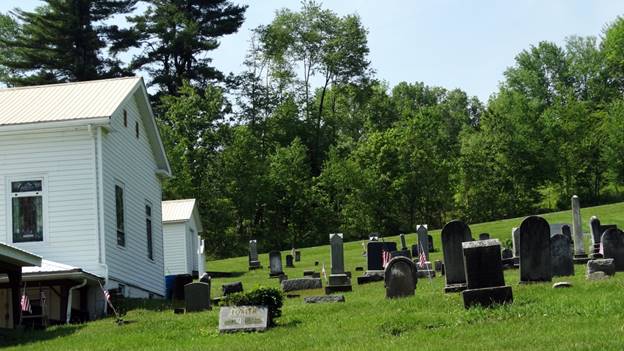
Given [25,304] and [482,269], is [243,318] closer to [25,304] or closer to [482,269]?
[482,269]

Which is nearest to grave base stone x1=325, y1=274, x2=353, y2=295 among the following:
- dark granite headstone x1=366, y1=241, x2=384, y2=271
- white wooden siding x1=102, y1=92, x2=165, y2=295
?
dark granite headstone x1=366, y1=241, x2=384, y2=271

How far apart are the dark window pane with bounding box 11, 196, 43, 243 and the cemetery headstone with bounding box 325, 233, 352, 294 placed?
25.2 feet

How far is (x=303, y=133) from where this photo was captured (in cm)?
8206

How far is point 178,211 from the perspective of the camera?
46.6m

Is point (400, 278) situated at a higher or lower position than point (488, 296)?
higher

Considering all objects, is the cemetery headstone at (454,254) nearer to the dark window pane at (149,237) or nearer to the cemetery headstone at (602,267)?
the cemetery headstone at (602,267)

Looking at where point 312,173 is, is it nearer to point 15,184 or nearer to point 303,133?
point 303,133

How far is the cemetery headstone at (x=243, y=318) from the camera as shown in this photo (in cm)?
1669

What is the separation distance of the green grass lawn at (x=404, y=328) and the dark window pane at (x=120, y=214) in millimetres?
6206

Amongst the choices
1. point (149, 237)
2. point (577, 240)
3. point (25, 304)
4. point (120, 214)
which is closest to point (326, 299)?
point (25, 304)

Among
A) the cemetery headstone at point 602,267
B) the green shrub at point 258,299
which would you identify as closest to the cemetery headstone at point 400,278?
the green shrub at point 258,299

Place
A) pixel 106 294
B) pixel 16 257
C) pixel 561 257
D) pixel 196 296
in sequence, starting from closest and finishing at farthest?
pixel 16 257, pixel 196 296, pixel 561 257, pixel 106 294

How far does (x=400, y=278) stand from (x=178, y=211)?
28042 millimetres

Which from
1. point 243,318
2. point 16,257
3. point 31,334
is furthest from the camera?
point 16,257
